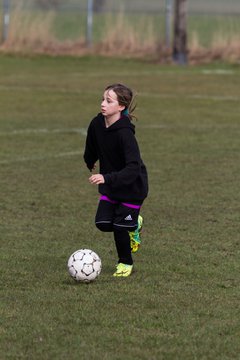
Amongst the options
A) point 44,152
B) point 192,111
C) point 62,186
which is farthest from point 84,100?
point 62,186

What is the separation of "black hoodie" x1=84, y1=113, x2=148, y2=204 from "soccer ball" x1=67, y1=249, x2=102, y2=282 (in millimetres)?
532

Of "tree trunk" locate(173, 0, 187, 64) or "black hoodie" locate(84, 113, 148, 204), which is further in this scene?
"tree trunk" locate(173, 0, 187, 64)

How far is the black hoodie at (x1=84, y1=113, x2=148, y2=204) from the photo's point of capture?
7.91 m

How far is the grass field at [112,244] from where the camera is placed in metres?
6.38

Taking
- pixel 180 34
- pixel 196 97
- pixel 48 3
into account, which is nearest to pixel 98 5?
pixel 48 3

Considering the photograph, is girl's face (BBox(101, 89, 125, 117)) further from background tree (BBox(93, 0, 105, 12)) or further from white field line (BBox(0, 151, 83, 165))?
background tree (BBox(93, 0, 105, 12))

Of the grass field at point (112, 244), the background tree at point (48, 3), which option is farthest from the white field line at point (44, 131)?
the background tree at point (48, 3)

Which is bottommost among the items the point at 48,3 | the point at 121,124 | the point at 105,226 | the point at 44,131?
the point at 48,3

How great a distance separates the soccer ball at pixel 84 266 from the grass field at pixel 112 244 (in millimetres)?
73

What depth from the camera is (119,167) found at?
26.7ft

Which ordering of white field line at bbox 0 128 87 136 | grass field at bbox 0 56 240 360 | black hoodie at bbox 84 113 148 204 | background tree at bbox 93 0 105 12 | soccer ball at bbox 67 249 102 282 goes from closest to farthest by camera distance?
1. grass field at bbox 0 56 240 360
2. soccer ball at bbox 67 249 102 282
3. black hoodie at bbox 84 113 148 204
4. white field line at bbox 0 128 87 136
5. background tree at bbox 93 0 105 12

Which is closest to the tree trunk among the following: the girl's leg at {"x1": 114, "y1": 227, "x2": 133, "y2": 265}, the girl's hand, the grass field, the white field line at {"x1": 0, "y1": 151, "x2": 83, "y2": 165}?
the grass field

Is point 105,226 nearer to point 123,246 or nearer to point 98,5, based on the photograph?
point 123,246

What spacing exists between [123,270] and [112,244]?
1.24 meters
